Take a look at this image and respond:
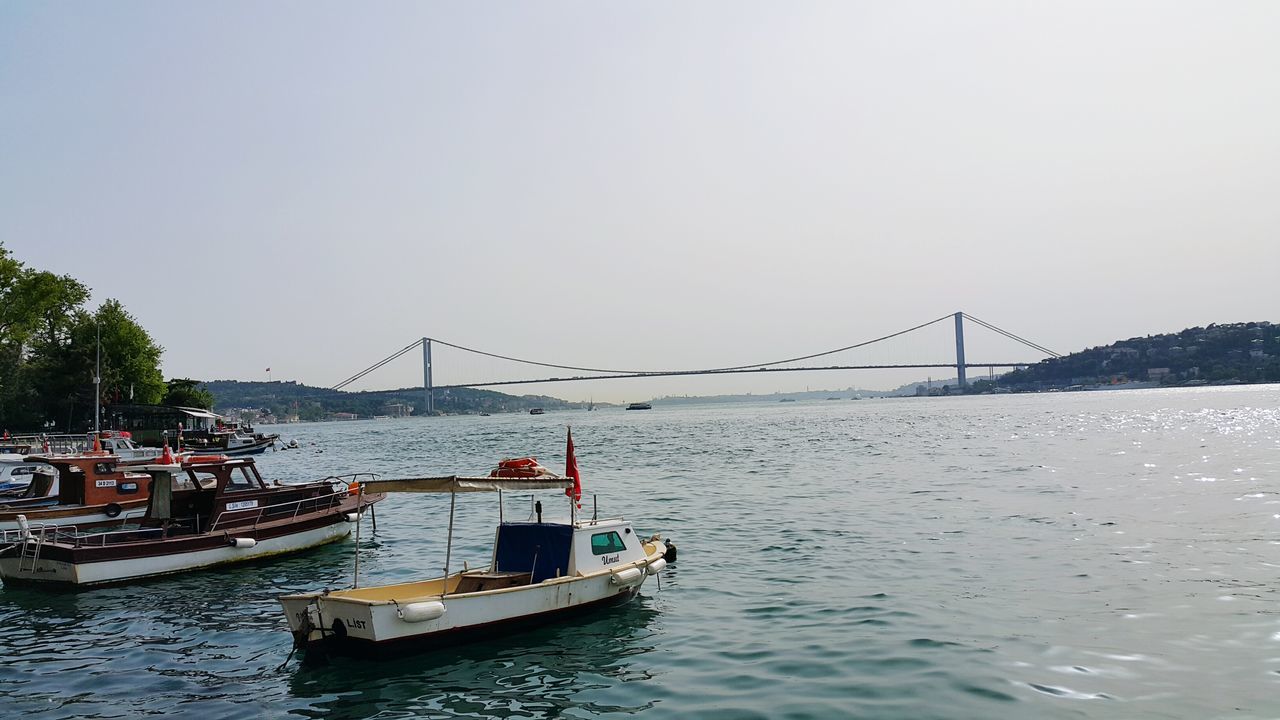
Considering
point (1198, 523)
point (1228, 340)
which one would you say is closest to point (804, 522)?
point (1198, 523)

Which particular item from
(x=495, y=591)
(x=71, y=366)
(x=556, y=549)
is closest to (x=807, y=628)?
(x=556, y=549)

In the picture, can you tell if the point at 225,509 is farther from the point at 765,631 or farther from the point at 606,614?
the point at 765,631

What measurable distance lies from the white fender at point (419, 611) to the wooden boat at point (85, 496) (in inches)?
619

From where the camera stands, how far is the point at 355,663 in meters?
11.9

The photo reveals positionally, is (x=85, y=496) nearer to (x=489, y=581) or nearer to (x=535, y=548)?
(x=489, y=581)

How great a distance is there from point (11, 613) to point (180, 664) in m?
6.07

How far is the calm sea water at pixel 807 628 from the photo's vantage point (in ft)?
34.2

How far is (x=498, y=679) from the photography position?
11.4 m

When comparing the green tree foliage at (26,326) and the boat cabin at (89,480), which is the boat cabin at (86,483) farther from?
the green tree foliage at (26,326)

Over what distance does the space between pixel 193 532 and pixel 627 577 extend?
11639 mm

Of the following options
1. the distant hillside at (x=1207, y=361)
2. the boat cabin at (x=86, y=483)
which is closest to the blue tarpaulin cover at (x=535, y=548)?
the boat cabin at (x=86, y=483)

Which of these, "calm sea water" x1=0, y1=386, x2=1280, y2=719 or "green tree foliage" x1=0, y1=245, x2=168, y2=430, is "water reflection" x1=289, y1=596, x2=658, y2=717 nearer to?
"calm sea water" x1=0, y1=386, x2=1280, y2=719

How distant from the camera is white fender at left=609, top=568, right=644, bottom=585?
46.8 feet

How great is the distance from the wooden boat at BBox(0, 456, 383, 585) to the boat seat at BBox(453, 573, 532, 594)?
341cm
